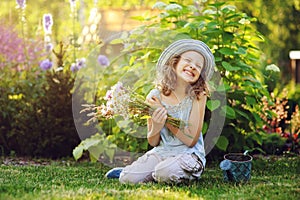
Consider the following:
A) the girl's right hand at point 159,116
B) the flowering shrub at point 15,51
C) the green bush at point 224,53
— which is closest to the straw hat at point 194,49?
the girl's right hand at point 159,116

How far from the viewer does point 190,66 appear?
12.8 ft

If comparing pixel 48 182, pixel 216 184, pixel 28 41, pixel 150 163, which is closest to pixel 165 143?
pixel 150 163

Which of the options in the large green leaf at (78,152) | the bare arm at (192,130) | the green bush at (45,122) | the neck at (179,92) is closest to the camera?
the bare arm at (192,130)

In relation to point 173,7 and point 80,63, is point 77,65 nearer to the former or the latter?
point 80,63

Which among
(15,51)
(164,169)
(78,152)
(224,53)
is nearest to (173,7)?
(224,53)

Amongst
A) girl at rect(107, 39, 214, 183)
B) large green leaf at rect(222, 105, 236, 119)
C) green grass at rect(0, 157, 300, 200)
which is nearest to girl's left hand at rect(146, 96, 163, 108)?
girl at rect(107, 39, 214, 183)

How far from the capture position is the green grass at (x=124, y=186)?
334 centimetres

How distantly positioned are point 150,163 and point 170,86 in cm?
57

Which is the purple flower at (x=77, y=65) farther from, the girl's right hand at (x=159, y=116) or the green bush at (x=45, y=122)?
the girl's right hand at (x=159, y=116)

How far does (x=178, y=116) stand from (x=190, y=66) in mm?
362

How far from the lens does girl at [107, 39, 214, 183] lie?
151 inches

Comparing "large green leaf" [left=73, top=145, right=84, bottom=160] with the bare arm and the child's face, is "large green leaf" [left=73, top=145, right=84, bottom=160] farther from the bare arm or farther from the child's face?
the child's face

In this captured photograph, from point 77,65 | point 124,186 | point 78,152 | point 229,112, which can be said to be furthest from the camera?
point 77,65

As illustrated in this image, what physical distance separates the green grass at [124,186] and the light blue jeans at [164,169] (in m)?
0.07
